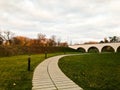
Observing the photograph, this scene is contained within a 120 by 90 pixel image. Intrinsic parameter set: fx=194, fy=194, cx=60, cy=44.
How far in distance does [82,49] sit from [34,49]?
28913mm

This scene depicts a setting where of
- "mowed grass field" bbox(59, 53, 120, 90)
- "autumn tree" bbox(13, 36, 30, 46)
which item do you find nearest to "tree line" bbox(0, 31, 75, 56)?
"autumn tree" bbox(13, 36, 30, 46)

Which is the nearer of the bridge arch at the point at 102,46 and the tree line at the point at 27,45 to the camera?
the tree line at the point at 27,45

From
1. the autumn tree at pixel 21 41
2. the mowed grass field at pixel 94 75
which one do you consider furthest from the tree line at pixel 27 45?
the mowed grass field at pixel 94 75

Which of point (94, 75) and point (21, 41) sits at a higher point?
point (21, 41)

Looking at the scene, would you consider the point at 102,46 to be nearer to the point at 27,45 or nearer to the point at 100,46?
the point at 100,46

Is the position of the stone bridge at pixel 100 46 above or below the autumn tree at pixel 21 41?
below

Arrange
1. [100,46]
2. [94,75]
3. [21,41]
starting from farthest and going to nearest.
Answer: [21,41]
[100,46]
[94,75]

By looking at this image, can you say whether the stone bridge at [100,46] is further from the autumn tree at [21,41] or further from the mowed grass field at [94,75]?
the mowed grass field at [94,75]

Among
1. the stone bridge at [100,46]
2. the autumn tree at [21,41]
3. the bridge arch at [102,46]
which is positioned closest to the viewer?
the bridge arch at [102,46]

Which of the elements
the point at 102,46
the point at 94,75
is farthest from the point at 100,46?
the point at 94,75

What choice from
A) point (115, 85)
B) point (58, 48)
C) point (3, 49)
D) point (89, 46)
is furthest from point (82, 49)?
point (115, 85)

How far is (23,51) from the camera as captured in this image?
59875 millimetres

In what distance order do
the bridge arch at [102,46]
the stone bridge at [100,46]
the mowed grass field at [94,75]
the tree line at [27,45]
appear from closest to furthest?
1. the mowed grass field at [94,75]
2. the tree line at [27,45]
3. the bridge arch at [102,46]
4. the stone bridge at [100,46]

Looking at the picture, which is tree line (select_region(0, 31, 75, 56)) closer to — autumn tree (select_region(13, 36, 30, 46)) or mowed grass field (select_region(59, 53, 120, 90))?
autumn tree (select_region(13, 36, 30, 46))
